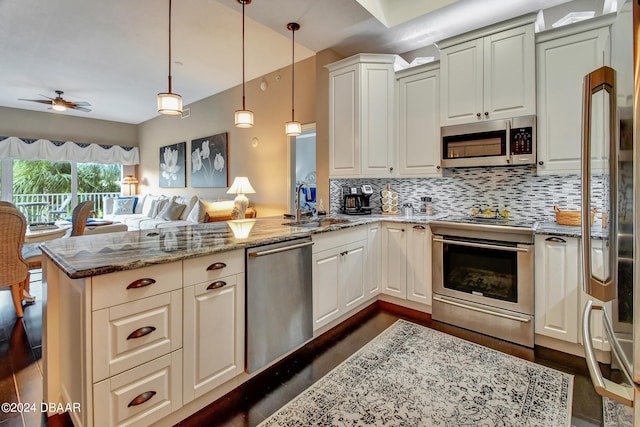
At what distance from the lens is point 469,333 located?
2.64m

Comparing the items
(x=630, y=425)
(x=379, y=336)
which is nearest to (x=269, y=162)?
(x=379, y=336)

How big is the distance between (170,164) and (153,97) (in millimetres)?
1577

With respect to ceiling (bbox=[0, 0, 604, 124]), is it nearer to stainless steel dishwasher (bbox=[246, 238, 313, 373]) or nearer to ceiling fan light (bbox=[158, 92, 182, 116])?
ceiling fan light (bbox=[158, 92, 182, 116])

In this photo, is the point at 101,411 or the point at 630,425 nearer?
the point at 630,425

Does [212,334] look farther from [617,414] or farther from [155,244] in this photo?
[617,414]

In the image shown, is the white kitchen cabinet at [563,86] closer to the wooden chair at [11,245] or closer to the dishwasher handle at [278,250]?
the dishwasher handle at [278,250]

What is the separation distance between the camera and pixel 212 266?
1.67m

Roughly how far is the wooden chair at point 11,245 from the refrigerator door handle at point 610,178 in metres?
3.69

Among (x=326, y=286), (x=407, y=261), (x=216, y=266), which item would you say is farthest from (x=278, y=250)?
(x=407, y=261)

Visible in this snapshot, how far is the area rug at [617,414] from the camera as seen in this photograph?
0.84m

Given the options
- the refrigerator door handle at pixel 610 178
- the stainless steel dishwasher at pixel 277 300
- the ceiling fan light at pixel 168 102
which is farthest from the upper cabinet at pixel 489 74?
the ceiling fan light at pixel 168 102

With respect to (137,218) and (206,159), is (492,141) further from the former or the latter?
(137,218)

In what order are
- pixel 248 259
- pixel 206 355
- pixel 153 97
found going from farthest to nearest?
1. pixel 153 97
2. pixel 248 259
3. pixel 206 355

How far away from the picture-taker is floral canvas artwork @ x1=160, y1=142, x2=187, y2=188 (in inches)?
265
